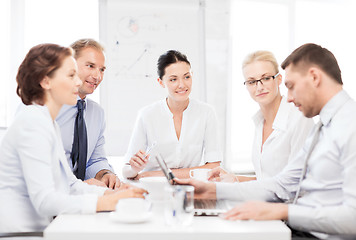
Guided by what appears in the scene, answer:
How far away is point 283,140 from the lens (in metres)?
2.37

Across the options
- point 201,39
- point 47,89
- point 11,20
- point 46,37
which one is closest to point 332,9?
point 201,39

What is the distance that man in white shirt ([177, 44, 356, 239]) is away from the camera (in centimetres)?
149

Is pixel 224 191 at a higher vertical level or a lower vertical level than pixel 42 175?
lower

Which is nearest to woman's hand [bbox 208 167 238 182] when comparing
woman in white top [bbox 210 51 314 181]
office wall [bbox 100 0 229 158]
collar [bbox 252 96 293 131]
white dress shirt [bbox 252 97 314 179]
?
woman in white top [bbox 210 51 314 181]

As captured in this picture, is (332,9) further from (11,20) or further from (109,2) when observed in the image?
(11,20)

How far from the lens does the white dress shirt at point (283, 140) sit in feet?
7.61

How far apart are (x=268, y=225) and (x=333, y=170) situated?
15.3 inches

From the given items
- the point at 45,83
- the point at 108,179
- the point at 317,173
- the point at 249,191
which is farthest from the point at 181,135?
the point at 317,173

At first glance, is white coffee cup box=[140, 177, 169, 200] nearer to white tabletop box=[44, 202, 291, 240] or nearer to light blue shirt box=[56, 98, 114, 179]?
white tabletop box=[44, 202, 291, 240]

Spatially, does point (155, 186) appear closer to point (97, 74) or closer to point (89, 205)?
point (89, 205)

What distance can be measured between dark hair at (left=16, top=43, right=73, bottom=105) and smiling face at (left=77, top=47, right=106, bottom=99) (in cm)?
87

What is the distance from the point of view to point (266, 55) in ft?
8.18

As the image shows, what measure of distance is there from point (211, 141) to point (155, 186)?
1.06 meters

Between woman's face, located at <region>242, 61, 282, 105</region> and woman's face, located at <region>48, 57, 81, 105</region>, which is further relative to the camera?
woman's face, located at <region>242, 61, 282, 105</region>
